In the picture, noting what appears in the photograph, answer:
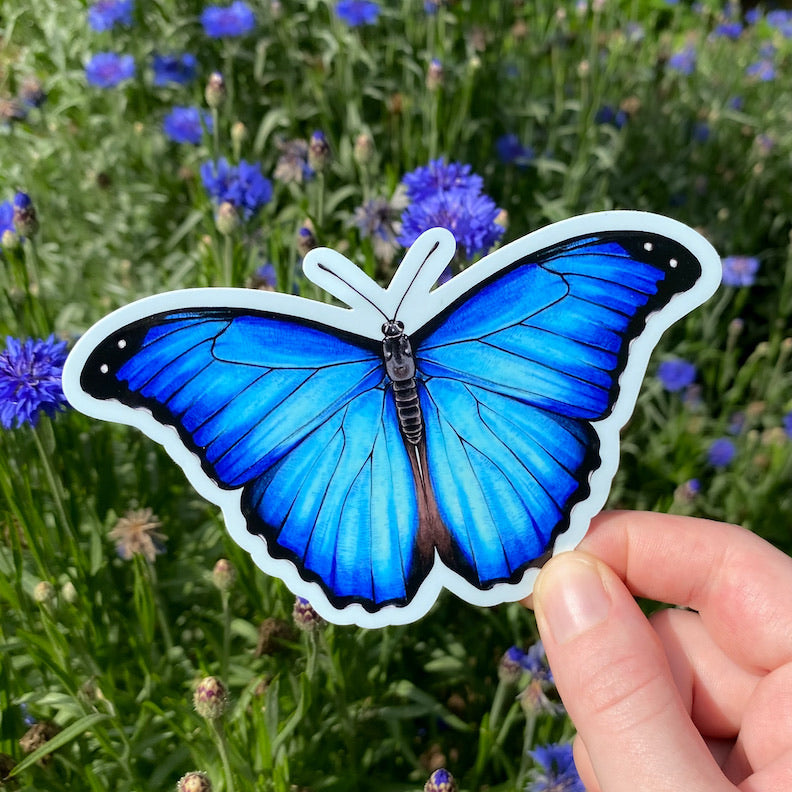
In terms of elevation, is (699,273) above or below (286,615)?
above

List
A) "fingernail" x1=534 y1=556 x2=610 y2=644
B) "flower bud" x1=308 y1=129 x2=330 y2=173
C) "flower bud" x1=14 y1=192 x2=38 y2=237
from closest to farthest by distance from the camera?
"fingernail" x1=534 y1=556 x2=610 y2=644 → "flower bud" x1=14 y1=192 x2=38 y2=237 → "flower bud" x1=308 y1=129 x2=330 y2=173

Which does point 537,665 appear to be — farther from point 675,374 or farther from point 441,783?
point 675,374

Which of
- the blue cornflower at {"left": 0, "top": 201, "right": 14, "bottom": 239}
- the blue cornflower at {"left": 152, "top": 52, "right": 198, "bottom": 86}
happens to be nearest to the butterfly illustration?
the blue cornflower at {"left": 0, "top": 201, "right": 14, "bottom": 239}

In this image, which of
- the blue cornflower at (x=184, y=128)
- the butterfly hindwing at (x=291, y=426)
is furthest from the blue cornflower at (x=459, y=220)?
the blue cornflower at (x=184, y=128)

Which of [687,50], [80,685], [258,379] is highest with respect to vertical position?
[687,50]

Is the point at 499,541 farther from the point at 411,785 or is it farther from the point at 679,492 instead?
the point at 679,492

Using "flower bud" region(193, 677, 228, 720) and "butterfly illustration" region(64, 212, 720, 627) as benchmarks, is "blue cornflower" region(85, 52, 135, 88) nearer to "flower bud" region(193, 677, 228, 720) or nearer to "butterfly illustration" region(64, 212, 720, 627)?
"butterfly illustration" region(64, 212, 720, 627)

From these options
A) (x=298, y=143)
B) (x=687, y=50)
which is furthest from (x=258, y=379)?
(x=687, y=50)
